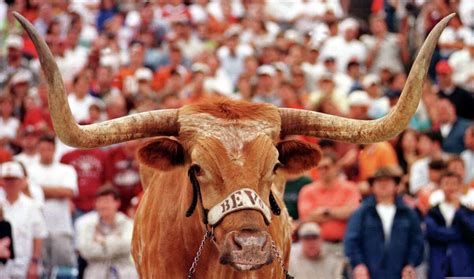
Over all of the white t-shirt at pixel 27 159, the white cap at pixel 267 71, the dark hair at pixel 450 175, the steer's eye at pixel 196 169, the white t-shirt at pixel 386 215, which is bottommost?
the white cap at pixel 267 71

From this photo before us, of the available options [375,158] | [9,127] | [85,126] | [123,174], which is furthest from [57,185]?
[85,126]

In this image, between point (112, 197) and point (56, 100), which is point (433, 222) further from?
point (56, 100)

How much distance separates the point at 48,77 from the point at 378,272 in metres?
5.27

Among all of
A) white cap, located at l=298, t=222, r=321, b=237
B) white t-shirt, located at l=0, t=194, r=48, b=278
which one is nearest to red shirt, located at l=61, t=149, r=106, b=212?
white t-shirt, located at l=0, t=194, r=48, b=278

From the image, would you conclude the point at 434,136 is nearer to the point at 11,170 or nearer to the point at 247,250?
the point at 11,170

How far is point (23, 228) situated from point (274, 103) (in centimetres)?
514

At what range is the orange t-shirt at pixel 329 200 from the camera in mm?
12977

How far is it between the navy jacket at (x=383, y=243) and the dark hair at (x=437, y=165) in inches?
79.6

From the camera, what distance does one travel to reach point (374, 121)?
8180 millimetres

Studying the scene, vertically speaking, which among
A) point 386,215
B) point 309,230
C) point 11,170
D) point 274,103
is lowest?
point 274,103

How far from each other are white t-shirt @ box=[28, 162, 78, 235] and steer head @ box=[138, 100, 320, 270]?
589 cm

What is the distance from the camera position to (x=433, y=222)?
41.8 feet

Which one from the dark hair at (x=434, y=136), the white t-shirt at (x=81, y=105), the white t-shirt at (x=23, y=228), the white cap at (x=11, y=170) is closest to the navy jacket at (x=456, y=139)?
the dark hair at (x=434, y=136)

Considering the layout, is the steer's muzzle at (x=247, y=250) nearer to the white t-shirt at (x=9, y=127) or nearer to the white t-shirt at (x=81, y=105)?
the white t-shirt at (x=9, y=127)
